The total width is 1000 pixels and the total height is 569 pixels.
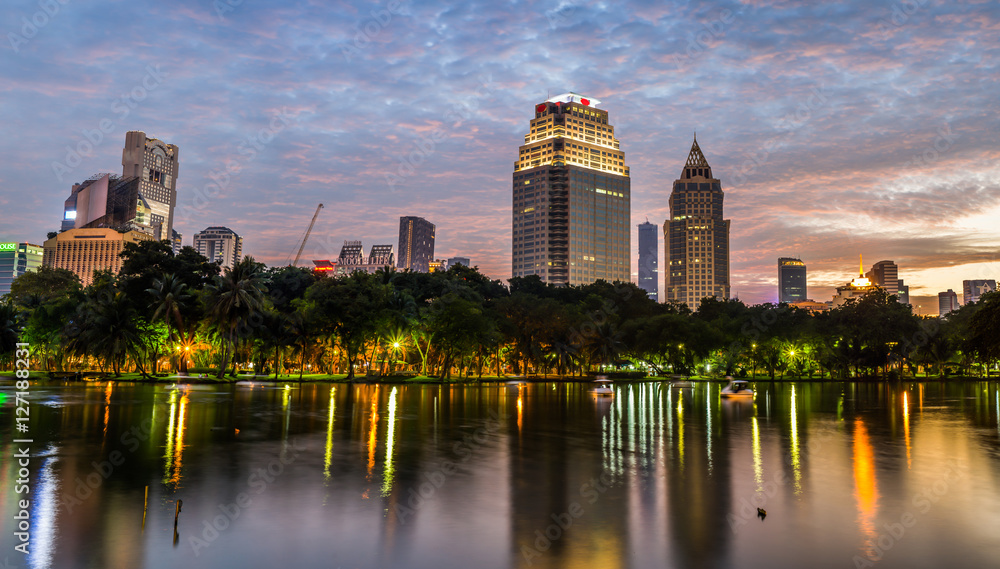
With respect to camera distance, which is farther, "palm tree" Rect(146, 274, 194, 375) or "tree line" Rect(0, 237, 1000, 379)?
"tree line" Rect(0, 237, 1000, 379)

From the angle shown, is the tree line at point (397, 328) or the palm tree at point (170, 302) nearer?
the palm tree at point (170, 302)

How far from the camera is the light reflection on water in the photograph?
11102 mm

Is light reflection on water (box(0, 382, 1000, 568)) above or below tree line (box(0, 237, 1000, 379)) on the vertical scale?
below

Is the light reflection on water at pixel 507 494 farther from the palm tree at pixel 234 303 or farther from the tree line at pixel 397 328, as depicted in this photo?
the tree line at pixel 397 328

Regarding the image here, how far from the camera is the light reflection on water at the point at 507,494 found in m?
11.1

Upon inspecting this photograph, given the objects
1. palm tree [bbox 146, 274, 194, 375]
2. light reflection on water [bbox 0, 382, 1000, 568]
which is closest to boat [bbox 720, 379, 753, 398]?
light reflection on water [bbox 0, 382, 1000, 568]

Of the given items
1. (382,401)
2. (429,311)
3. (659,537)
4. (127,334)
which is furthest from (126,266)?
(659,537)

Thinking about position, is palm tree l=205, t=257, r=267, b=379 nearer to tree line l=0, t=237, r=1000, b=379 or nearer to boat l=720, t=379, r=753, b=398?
tree line l=0, t=237, r=1000, b=379

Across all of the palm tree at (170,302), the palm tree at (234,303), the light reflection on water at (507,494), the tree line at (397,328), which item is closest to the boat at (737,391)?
the light reflection on water at (507,494)

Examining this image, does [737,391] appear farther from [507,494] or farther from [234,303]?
[234,303]

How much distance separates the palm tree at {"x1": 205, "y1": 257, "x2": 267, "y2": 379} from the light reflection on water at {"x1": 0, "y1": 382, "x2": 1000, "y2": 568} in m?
48.6

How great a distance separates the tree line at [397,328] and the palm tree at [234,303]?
0.18 metres

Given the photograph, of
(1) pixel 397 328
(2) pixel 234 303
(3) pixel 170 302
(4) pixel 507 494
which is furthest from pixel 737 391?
(3) pixel 170 302

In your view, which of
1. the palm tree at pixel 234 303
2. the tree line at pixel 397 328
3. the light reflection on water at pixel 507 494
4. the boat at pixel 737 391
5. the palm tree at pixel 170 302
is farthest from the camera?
the tree line at pixel 397 328
